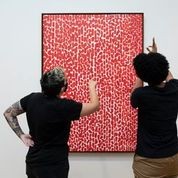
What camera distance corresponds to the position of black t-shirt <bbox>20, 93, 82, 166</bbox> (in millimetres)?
1619

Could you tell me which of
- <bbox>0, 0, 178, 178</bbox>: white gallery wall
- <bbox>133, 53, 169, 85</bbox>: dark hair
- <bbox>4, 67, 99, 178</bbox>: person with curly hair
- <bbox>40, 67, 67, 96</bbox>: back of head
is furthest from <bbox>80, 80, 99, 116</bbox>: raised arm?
<bbox>0, 0, 178, 178</bbox>: white gallery wall

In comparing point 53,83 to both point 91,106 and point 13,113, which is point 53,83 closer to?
point 91,106

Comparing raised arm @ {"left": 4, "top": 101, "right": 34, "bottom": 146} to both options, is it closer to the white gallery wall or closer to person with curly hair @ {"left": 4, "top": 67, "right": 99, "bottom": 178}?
person with curly hair @ {"left": 4, "top": 67, "right": 99, "bottom": 178}

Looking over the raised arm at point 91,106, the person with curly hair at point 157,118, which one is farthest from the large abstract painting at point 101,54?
the person with curly hair at point 157,118

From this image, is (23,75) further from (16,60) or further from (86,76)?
(86,76)

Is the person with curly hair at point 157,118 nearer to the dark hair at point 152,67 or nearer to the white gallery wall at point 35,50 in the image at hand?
the dark hair at point 152,67

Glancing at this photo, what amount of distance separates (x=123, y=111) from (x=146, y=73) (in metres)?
0.68

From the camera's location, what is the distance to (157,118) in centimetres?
160

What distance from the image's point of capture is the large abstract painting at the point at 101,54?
219 centimetres

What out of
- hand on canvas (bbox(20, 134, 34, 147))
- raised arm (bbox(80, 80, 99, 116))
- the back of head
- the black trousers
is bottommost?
the black trousers

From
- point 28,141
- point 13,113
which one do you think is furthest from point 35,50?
point 28,141

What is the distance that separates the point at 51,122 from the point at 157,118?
0.54 m

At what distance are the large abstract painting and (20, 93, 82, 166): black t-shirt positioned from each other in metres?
0.56

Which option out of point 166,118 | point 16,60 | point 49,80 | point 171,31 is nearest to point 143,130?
point 166,118
